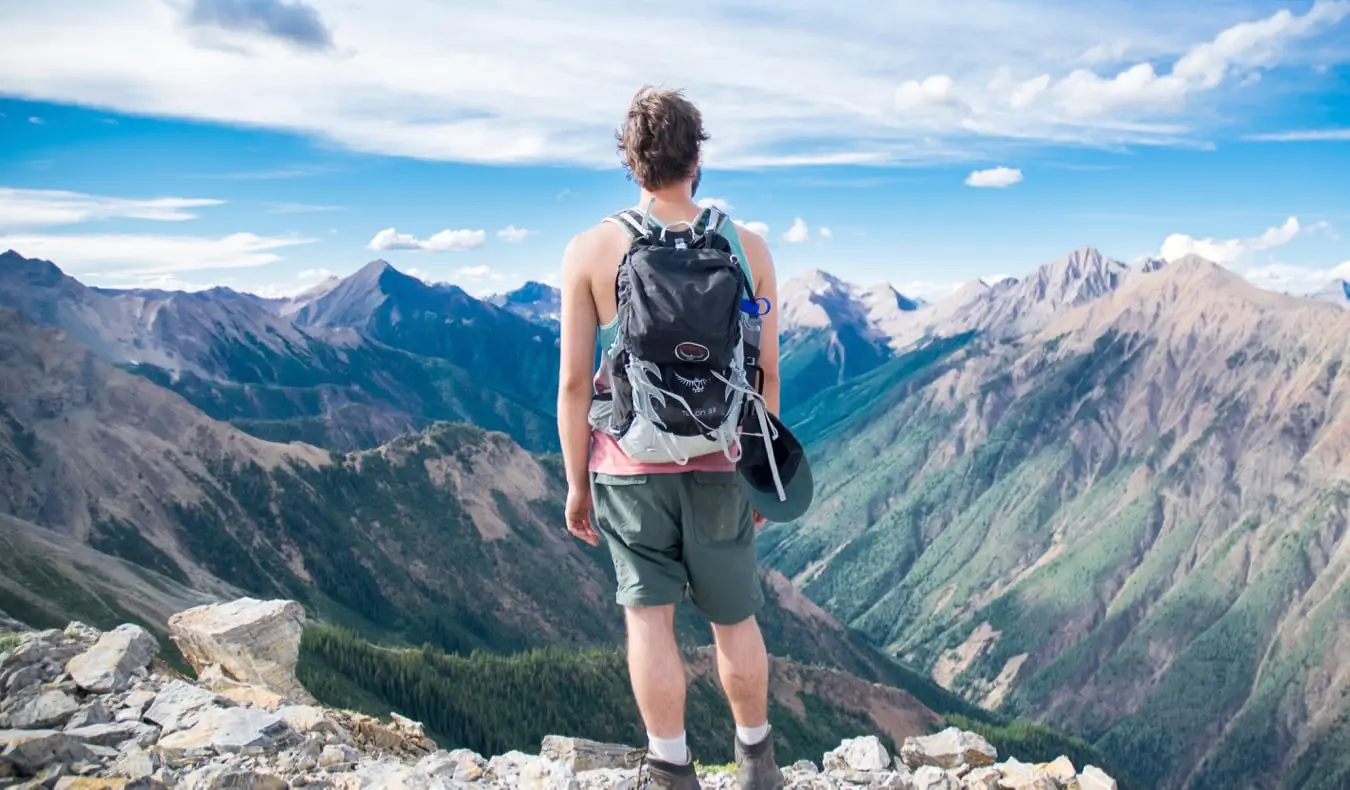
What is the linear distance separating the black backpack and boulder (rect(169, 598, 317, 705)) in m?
13.2

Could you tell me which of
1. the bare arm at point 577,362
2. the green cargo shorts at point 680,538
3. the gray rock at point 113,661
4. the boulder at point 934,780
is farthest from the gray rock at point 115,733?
the boulder at point 934,780

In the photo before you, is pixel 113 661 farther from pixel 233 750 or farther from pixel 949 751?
pixel 949 751

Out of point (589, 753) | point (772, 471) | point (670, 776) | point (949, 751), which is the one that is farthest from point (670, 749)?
point (589, 753)

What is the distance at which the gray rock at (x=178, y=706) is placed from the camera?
9.80 metres

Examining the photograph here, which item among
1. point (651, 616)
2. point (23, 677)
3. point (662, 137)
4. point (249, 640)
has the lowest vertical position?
point (249, 640)

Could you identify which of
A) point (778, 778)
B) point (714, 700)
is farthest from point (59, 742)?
point (714, 700)

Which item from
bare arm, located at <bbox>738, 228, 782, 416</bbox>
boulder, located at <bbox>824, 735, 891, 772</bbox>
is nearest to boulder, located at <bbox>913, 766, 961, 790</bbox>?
boulder, located at <bbox>824, 735, 891, 772</bbox>

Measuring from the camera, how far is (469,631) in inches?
4552

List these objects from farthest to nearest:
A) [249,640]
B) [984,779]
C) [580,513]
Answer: [249,640] → [984,779] → [580,513]

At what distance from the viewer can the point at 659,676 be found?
7.53 m

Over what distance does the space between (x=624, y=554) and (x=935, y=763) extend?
6.97 m

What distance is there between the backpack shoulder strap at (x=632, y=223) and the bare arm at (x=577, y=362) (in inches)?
10.8

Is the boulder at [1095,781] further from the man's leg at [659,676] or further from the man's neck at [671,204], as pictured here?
the man's neck at [671,204]

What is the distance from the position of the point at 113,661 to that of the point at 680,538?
8.06 m
